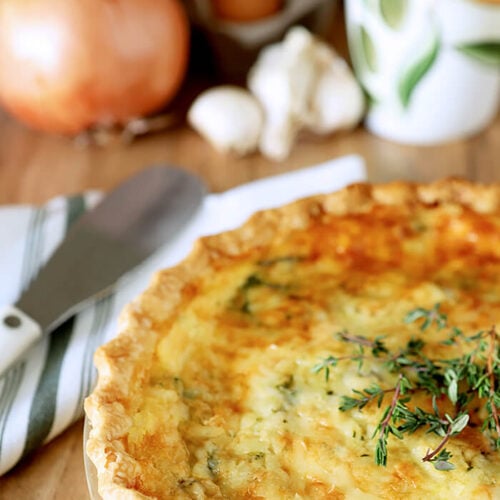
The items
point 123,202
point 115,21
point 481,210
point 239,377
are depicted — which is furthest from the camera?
point 115,21

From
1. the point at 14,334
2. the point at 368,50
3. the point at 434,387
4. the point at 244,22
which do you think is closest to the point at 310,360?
the point at 434,387

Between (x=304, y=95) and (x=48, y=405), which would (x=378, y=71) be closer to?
(x=304, y=95)

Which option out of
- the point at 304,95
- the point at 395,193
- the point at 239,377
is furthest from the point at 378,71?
the point at 239,377

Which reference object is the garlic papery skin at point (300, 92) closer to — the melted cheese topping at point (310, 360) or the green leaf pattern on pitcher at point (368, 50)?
the green leaf pattern on pitcher at point (368, 50)

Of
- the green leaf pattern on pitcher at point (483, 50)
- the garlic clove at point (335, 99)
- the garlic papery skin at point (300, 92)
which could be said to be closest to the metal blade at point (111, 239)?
the garlic papery skin at point (300, 92)

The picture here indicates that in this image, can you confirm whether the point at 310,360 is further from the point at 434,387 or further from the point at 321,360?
the point at 434,387

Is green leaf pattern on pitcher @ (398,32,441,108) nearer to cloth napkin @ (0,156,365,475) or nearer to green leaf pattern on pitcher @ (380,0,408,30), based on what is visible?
green leaf pattern on pitcher @ (380,0,408,30)

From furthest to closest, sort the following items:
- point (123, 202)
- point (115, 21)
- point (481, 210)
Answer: point (115, 21) → point (123, 202) → point (481, 210)
